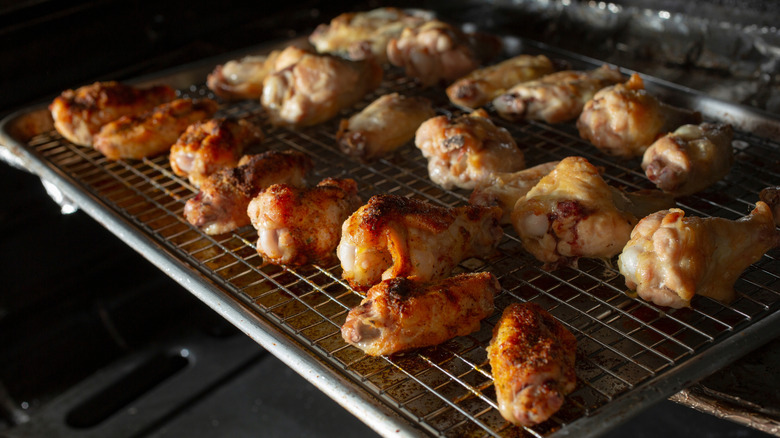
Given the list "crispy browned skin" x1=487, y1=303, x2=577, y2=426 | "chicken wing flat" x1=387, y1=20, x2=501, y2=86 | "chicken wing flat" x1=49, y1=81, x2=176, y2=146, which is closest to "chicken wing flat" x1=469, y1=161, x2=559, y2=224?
"crispy browned skin" x1=487, y1=303, x2=577, y2=426

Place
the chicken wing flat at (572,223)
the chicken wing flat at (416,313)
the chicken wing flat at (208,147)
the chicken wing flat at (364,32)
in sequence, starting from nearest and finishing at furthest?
1. the chicken wing flat at (416,313)
2. the chicken wing flat at (572,223)
3. the chicken wing flat at (208,147)
4. the chicken wing flat at (364,32)

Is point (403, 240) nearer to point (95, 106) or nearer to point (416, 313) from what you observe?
point (416, 313)

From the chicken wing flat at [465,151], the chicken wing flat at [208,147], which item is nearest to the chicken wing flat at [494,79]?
the chicken wing flat at [465,151]

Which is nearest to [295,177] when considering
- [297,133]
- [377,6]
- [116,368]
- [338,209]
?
[338,209]

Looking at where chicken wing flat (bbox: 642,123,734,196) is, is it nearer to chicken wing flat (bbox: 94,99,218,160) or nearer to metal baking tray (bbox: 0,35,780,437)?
metal baking tray (bbox: 0,35,780,437)

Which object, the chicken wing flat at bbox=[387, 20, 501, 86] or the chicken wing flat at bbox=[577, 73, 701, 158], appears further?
the chicken wing flat at bbox=[387, 20, 501, 86]

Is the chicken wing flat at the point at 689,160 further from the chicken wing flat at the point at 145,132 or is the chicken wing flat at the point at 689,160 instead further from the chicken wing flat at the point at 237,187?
the chicken wing flat at the point at 145,132

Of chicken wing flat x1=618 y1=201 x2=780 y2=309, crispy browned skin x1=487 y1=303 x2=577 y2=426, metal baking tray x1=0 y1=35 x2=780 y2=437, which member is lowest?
metal baking tray x1=0 y1=35 x2=780 y2=437
